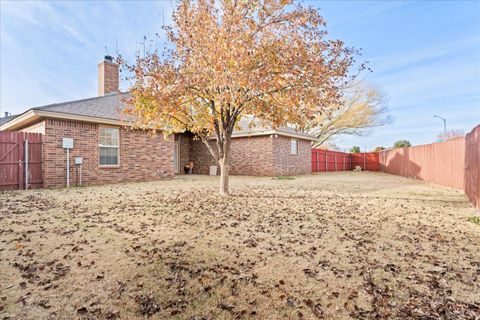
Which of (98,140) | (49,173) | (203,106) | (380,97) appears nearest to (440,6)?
(203,106)

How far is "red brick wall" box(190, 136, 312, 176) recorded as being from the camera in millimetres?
16266

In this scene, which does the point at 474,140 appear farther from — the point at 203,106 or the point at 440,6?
the point at 203,106

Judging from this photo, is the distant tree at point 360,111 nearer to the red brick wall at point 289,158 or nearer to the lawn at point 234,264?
the red brick wall at point 289,158

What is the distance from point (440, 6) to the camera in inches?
355

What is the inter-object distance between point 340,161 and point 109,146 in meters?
23.5

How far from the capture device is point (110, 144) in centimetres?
1145

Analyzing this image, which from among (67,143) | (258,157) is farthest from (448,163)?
(67,143)

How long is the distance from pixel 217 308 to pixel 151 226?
2.68 meters

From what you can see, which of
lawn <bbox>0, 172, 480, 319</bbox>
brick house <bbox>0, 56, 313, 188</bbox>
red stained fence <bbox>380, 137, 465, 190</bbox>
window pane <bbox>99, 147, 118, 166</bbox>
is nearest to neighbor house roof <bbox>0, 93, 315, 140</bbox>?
brick house <bbox>0, 56, 313, 188</bbox>

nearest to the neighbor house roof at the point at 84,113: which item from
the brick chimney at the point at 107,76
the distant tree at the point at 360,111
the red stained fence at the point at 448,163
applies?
the brick chimney at the point at 107,76

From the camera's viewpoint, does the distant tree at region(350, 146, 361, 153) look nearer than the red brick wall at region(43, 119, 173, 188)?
No

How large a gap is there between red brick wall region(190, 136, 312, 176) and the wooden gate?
33.7 feet

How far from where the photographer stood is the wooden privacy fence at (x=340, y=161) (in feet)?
78.7

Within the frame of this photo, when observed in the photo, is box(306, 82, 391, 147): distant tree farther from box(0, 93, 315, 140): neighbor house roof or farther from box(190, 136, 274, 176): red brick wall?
box(0, 93, 315, 140): neighbor house roof
